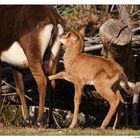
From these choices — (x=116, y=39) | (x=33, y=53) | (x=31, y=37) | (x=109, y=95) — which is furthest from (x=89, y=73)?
(x=31, y=37)

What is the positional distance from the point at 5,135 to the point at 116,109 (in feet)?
6.84

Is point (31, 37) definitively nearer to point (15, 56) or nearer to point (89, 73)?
point (15, 56)

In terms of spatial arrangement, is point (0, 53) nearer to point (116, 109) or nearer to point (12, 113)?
point (116, 109)

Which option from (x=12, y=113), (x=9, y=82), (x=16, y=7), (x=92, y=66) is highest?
(x=16, y=7)

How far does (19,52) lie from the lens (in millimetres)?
9531

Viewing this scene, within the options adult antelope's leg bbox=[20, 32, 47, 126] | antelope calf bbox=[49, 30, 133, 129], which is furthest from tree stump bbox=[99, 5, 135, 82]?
adult antelope's leg bbox=[20, 32, 47, 126]

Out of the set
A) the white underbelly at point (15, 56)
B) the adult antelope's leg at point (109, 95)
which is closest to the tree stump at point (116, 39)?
the adult antelope's leg at point (109, 95)

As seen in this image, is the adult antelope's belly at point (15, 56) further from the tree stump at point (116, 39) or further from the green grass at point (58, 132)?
the tree stump at point (116, 39)

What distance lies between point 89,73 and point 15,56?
1293mm

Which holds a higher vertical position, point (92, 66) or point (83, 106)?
point (92, 66)
